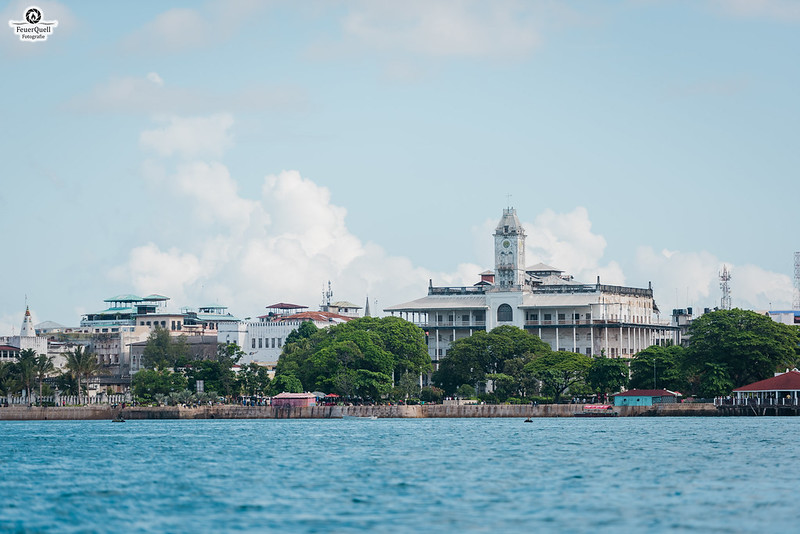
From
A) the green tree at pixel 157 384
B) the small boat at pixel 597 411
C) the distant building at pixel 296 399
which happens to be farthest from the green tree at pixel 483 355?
the green tree at pixel 157 384

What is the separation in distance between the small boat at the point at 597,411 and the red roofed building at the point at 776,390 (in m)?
11.8

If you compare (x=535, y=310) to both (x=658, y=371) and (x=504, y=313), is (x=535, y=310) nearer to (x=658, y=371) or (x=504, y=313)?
(x=504, y=313)

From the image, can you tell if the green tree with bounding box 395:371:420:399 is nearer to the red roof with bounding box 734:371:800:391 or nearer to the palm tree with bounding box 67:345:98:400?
the red roof with bounding box 734:371:800:391

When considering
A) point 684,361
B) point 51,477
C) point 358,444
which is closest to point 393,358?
point 684,361

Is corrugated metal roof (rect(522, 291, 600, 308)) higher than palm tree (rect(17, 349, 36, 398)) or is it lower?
higher

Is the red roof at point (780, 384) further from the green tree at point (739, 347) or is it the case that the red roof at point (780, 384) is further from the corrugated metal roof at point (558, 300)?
the corrugated metal roof at point (558, 300)

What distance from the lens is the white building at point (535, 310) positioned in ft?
584

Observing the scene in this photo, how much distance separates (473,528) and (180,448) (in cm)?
4382

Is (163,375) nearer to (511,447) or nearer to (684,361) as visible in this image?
(684,361)

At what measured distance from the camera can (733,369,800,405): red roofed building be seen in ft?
416

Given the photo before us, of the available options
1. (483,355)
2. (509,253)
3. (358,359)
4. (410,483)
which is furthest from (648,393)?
(410,483)

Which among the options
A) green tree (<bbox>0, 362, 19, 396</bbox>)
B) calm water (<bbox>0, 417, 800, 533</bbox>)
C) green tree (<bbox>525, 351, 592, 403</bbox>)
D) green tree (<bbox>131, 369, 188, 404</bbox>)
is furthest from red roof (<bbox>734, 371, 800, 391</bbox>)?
green tree (<bbox>0, 362, 19, 396</bbox>)

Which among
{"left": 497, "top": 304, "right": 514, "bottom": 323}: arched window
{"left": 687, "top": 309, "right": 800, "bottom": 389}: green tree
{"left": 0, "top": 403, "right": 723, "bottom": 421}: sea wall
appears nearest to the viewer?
{"left": 0, "top": 403, "right": 723, "bottom": 421}: sea wall

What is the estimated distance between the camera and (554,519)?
44656 mm
